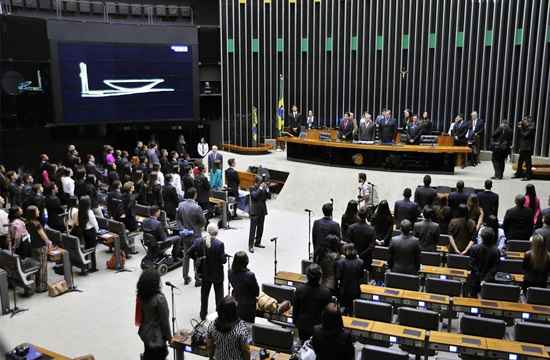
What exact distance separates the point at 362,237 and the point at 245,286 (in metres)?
1.85

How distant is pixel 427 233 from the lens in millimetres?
7176

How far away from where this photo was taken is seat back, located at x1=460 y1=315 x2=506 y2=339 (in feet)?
16.6

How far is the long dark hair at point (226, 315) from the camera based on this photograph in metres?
3.86

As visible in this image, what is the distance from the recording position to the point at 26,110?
15.9 metres

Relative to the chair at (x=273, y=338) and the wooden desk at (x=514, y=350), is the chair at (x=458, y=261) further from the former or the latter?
the chair at (x=273, y=338)

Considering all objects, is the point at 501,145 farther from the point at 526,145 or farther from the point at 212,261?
the point at 212,261

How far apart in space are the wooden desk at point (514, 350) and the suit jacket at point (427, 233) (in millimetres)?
2325

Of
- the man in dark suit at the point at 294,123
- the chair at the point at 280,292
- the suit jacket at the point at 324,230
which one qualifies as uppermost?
the man in dark suit at the point at 294,123

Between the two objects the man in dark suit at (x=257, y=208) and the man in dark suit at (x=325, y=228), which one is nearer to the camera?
the man in dark suit at (x=325, y=228)

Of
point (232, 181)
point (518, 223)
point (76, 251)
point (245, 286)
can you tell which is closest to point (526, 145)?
point (518, 223)

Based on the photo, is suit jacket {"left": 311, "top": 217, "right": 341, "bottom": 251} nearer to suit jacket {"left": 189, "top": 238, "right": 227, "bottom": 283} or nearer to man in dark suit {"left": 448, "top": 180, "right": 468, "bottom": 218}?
suit jacket {"left": 189, "top": 238, "right": 227, "bottom": 283}

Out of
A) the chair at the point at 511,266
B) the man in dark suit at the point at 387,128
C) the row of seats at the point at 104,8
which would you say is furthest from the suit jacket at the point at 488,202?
the row of seats at the point at 104,8

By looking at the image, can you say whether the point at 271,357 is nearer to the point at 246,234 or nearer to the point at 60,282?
the point at 60,282

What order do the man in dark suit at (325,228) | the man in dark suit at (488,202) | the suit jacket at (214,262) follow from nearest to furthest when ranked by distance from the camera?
1. the suit jacket at (214,262)
2. the man in dark suit at (325,228)
3. the man in dark suit at (488,202)
